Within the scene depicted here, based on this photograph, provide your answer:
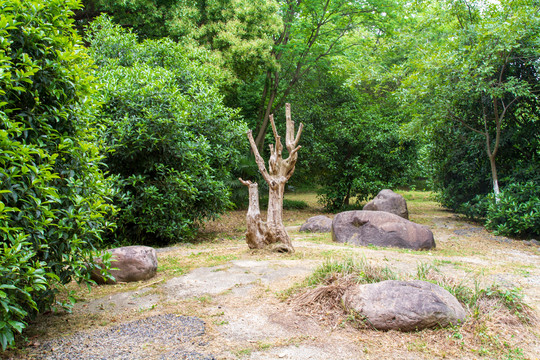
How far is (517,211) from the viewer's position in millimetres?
9531

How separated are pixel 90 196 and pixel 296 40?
12318mm

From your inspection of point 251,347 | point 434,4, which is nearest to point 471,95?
point 434,4

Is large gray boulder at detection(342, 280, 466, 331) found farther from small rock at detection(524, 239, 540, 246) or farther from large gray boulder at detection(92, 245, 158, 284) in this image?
small rock at detection(524, 239, 540, 246)

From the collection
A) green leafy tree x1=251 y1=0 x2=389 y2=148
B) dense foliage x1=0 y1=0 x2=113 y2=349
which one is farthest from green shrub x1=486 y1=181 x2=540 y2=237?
dense foliage x1=0 y1=0 x2=113 y2=349

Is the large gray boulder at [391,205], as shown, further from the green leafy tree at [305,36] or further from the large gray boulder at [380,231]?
the green leafy tree at [305,36]

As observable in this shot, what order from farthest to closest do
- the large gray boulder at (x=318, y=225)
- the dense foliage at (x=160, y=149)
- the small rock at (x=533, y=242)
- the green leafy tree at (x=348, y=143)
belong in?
1. the green leafy tree at (x=348, y=143)
2. the large gray boulder at (x=318, y=225)
3. the small rock at (x=533, y=242)
4. the dense foliage at (x=160, y=149)

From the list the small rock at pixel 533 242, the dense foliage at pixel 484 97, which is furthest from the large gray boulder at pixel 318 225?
the small rock at pixel 533 242

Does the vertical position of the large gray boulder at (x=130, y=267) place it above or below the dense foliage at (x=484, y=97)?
below

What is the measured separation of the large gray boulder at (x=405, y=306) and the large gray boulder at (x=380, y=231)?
4.18m

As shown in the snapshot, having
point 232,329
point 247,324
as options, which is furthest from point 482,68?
point 232,329

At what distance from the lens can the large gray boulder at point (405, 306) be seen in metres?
3.86

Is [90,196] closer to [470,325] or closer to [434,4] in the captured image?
[470,325]

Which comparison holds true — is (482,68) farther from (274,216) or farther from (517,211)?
(274,216)

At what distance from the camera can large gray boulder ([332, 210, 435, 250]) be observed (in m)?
8.29
